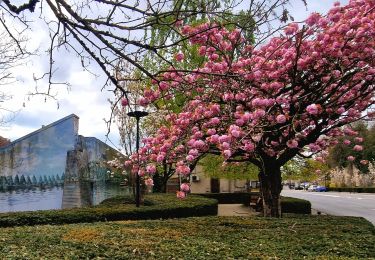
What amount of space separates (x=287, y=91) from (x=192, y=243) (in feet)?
17.8

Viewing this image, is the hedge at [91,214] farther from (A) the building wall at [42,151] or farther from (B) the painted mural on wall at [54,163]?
(A) the building wall at [42,151]

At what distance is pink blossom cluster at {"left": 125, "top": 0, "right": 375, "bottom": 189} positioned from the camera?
9570 millimetres

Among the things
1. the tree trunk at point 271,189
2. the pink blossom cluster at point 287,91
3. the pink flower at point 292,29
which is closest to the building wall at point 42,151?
the pink blossom cluster at point 287,91

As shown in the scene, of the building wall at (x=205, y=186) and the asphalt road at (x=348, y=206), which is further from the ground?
the building wall at (x=205, y=186)

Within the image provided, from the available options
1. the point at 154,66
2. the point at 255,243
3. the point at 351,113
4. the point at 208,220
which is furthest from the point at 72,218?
the point at 154,66

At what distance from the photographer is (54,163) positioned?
51.8 ft

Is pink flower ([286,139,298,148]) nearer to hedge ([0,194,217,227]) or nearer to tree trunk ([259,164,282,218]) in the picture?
tree trunk ([259,164,282,218])

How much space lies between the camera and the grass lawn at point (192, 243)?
5.57 metres

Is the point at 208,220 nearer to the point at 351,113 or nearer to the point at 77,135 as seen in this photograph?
the point at 351,113

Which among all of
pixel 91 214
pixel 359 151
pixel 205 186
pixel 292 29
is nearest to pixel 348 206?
pixel 91 214

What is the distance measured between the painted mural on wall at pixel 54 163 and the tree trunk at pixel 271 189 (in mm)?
7115

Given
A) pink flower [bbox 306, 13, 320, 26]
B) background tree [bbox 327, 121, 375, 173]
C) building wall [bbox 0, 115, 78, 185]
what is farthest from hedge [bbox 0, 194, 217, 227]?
background tree [bbox 327, 121, 375, 173]

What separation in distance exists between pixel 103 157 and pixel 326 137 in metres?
10.4

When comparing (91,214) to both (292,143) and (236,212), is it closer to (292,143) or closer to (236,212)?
(292,143)
